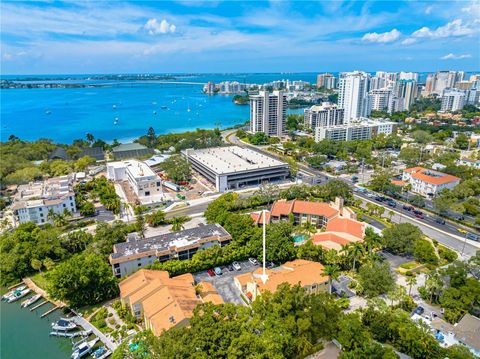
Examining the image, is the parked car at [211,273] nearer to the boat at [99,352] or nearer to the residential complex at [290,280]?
the residential complex at [290,280]

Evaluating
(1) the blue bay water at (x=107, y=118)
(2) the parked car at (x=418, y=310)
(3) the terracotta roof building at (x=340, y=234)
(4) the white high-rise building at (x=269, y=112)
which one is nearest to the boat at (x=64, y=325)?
(3) the terracotta roof building at (x=340, y=234)

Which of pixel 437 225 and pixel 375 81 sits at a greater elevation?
pixel 375 81

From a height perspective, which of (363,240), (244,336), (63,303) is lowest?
(63,303)

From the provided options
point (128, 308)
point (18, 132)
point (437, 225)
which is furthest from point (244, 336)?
point (18, 132)

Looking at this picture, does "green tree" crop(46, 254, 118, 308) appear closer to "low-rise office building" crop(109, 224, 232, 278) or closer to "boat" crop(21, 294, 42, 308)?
"low-rise office building" crop(109, 224, 232, 278)

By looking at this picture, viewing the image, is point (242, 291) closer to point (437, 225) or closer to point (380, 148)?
point (437, 225)
